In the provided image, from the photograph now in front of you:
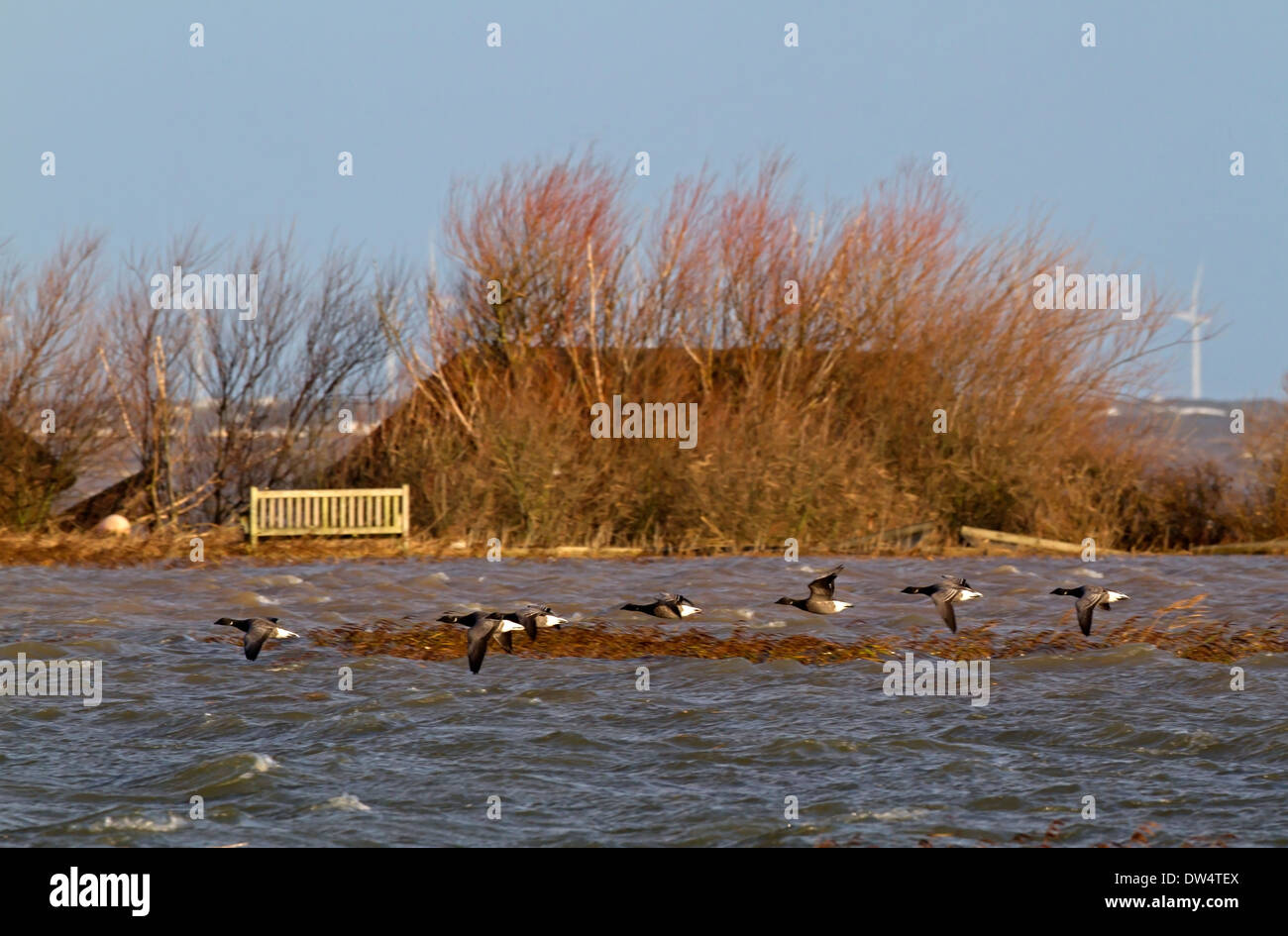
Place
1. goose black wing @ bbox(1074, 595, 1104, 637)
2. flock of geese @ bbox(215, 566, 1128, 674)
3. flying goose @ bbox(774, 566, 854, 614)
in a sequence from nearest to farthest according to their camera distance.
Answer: flock of geese @ bbox(215, 566, 1128, 674) < goose black wing @ bbox(1074, 595, 1104, 637) < flying goose @ bbox(774, 566, 854, 614)

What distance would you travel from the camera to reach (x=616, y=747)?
1239 cm

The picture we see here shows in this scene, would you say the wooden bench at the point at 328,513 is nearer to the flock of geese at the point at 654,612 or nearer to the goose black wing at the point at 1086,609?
the flock of geese at the point at 654,612

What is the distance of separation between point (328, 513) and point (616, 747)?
14.2 m

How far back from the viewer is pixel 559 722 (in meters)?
13.3

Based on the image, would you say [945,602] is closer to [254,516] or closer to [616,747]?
[616,747]

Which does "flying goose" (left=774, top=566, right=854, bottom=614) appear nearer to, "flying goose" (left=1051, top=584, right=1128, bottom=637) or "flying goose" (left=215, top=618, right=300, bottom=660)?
"flying goose" (left=1051, top=584, right=1128, bottom=637)

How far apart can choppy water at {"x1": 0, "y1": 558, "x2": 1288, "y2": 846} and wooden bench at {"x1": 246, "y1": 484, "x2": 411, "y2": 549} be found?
5771mm

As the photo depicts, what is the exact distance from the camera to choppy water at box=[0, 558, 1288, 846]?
1021cm

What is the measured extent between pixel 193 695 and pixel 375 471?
14.4 meters

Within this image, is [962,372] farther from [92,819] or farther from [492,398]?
[92,819]

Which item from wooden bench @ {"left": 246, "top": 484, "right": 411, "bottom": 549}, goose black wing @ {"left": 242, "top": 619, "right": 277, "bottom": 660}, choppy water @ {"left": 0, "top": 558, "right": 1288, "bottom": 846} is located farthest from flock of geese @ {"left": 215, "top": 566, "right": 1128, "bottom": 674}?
wooden bench @ {"left": 246, "top": 484, "right": 411, "bottom": 549}

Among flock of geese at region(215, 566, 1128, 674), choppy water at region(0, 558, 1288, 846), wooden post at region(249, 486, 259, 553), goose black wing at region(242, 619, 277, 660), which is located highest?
wooden post at region(249, 486, 259, 553)

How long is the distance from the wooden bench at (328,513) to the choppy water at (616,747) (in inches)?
227
